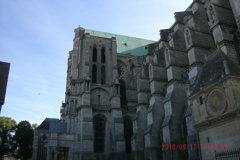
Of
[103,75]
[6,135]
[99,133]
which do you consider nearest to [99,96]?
[103,75]

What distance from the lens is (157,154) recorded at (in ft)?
64.5

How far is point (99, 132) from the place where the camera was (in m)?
26.7

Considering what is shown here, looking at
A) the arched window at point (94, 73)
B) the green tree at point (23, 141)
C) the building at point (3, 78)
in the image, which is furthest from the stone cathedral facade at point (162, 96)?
the building at point (3, 78)

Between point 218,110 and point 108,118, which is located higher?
point 108,118

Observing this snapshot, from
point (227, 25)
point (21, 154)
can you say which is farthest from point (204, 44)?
point (21, 154)

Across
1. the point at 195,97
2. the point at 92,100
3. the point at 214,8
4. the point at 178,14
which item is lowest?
the point at 195,97

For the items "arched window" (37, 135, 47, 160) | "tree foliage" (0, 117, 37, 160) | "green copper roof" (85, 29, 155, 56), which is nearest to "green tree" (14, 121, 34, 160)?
"tree foliage" (0, 117, 37, 160)

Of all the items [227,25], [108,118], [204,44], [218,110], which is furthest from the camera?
[108,118]

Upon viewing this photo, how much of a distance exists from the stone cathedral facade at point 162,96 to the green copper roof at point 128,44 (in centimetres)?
21

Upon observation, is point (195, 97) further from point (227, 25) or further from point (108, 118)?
point (108, 118)

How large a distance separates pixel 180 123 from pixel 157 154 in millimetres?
3850

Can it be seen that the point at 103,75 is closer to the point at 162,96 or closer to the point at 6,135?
the point at 162,96

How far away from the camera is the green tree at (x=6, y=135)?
113ft
